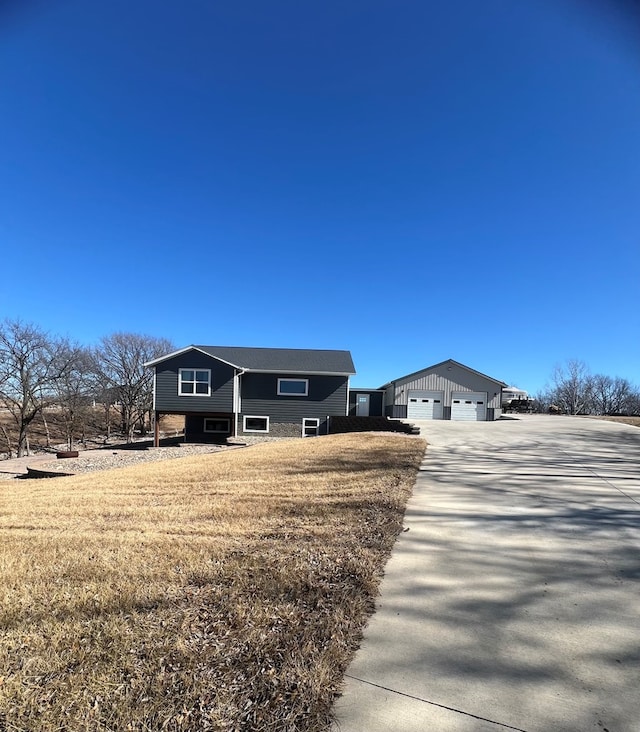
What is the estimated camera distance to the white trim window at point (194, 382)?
2281 cm

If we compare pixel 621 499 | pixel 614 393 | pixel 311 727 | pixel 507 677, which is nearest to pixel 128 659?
pixel 311 727

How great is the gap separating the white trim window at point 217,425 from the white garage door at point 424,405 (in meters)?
11.8

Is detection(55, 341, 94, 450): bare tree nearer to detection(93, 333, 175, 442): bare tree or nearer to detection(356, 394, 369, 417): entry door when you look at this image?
detection(93, 333, 175, 442): bare tree

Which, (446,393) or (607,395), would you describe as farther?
(607,395)

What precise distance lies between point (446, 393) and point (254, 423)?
42.0ft

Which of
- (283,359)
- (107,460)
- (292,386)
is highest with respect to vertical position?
(283,359)

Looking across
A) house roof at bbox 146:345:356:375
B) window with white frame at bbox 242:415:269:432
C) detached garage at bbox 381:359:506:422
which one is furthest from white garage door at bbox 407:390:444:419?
window with white frame at bbox 242:415:269:432

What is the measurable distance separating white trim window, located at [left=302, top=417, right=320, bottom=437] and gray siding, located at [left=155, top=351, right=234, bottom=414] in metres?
4.15

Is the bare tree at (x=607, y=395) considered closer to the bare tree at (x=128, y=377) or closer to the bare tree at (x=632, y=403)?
the bare tree at (x=632, y=403)

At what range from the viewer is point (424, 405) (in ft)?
→ 93.5

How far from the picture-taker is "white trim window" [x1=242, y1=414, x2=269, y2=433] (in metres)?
24.0

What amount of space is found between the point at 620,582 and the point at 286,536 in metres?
2.83

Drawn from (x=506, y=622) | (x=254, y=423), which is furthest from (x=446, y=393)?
(x=506, y=622)

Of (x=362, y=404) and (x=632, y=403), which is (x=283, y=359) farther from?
(x=632, y=403)
